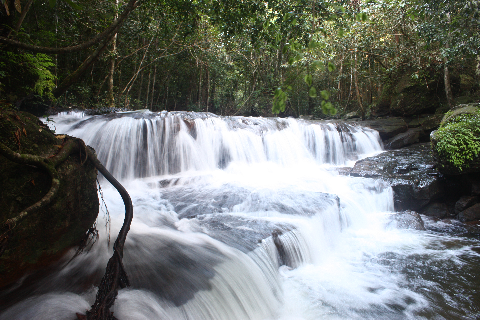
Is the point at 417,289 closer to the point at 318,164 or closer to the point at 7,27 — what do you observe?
the point at 7,27

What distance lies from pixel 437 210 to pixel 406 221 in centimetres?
150

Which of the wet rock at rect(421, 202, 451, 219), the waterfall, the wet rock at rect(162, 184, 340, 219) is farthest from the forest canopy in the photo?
the wet rock at rect(421, 202, 451, 219)

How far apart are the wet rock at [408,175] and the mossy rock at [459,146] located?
548mm

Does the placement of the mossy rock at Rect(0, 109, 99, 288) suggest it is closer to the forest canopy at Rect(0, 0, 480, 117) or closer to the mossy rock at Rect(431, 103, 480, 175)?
the forest canopy at Rect(0, 0, 480, 117)

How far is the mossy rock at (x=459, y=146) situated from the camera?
21.9 feet

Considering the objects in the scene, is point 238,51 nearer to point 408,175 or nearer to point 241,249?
point 408,175

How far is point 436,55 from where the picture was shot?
12.1m

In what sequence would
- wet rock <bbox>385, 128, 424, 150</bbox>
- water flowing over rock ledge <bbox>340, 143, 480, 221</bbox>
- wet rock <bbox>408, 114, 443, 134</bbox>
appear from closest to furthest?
water flowing over rock ledge <bbox>340, 143, 480, 221</bbox> < wet rock <bbox>385, 128, 424, 150</bbox> < wet rock <bbox>408, 114, 443, 134</bbox>

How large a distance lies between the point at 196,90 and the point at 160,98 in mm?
3633

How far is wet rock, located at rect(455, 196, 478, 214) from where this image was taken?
6.76 metres

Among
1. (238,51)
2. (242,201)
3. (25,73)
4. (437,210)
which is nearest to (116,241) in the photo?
(242,201)

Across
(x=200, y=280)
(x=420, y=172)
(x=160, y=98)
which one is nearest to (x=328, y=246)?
(x=200, y=280)

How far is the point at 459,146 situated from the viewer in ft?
22.2

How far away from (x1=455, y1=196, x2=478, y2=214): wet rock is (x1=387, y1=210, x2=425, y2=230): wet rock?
134cm
